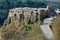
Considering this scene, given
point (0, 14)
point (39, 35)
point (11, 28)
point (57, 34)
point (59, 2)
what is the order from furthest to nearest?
point (59, 2), point (0, 14), point (11, 28), point (39, 35), point (57, 34)

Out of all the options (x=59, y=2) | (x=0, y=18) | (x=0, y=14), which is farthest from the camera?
(x=59, y=2)

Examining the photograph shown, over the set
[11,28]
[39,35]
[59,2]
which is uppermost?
[39,35]

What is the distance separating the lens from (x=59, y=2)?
→ 59.4 meters

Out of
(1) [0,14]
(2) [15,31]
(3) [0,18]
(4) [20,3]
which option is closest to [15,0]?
(4) [20,3]

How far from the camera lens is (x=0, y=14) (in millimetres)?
49812

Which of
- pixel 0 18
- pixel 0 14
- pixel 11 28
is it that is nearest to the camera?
pixel 11 28

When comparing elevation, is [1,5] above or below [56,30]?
below

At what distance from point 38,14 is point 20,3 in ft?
106

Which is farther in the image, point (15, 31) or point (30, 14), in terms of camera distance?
point (30, 14)

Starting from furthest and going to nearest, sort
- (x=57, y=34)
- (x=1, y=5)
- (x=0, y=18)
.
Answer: (x=1, y=5)
(x=0, y=18)
(x=57, y=34)

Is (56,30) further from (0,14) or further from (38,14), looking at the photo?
(0,14)

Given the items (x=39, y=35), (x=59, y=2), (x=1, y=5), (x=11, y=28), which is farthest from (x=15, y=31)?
(x=59, y=2)

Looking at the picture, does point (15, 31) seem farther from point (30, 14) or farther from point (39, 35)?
point (39, 35)

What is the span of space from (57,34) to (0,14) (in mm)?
38711
